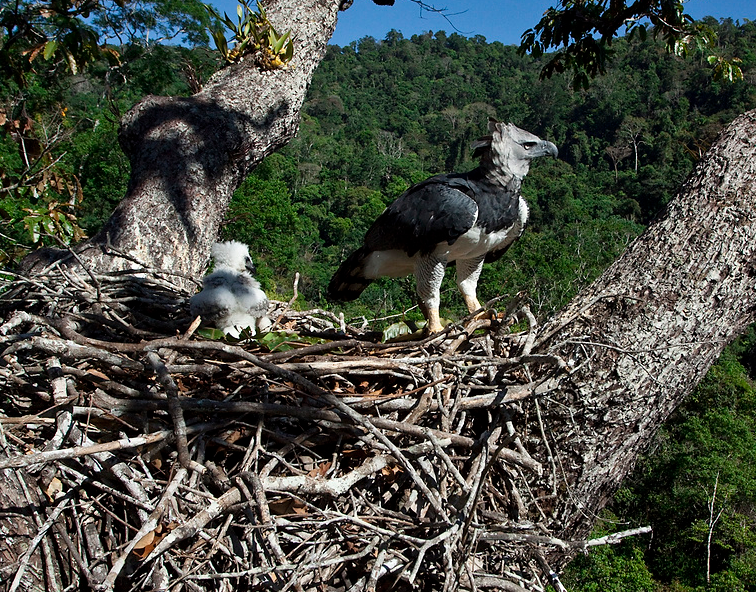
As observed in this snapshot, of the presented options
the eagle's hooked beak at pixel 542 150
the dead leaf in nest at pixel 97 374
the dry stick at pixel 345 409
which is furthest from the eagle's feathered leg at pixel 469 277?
the dead leaf in nest at pixel 97 374

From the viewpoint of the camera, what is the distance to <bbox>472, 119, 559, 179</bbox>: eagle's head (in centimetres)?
355

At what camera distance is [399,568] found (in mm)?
2061

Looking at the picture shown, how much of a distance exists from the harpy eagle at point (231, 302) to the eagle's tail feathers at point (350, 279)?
2.48 feet

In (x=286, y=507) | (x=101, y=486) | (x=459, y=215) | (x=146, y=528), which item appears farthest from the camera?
(x=459, y=215)

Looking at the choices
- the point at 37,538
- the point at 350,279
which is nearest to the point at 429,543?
the point at 37,538

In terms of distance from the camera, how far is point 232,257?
3643 millimetres

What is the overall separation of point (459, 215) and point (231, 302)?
1.39 m

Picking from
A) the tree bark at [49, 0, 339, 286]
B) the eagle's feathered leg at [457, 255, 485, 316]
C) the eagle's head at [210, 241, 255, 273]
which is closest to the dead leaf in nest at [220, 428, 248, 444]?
the eagle's head at [210, 241, 255, 273]

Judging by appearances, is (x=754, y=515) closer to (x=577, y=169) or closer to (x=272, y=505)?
(x=272, y=505)

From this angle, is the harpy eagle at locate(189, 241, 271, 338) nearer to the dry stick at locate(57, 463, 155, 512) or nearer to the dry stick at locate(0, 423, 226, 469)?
the dry stick at locate(0, 423, 226, 469)

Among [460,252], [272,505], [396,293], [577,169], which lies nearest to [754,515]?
[396,293]

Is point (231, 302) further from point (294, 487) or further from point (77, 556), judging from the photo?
point (77, 556)

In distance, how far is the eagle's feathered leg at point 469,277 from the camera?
398 cm

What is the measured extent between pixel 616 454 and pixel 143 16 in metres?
14.2
